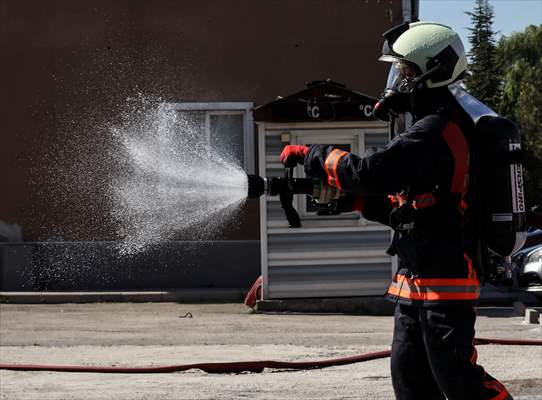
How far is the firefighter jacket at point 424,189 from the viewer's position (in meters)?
4.36

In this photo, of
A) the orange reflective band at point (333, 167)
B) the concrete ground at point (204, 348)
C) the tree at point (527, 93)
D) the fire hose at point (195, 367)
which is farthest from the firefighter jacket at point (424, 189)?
the tree at point (527, 93)

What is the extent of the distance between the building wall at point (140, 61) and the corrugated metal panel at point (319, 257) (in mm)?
3122

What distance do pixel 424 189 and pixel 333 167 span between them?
393mm

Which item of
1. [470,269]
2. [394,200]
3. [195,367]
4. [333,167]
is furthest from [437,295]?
[195,367]

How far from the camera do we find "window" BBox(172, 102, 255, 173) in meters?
16.5

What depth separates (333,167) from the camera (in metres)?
4.46

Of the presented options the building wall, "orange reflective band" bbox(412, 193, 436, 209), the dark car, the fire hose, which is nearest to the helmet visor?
"orange reflective band" bbox(412, 193, 436, 209)

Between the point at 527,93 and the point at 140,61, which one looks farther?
the point at 527,93

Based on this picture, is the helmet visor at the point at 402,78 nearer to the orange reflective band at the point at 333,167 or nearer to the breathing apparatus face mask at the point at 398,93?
the breathing apparatus face mask at the point at 398,93

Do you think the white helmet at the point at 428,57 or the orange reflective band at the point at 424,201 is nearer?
the orange reflective band at the point at 424,201

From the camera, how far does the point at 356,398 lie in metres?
7.30

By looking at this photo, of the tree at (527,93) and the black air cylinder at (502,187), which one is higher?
the tree at (527,93)

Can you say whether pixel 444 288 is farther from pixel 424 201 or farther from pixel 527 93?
pixel 527 93

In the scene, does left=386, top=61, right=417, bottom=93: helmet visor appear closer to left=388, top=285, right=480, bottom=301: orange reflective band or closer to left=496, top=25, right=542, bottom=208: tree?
left=388, top=285, right=480, bottom=301: orange reflective band
